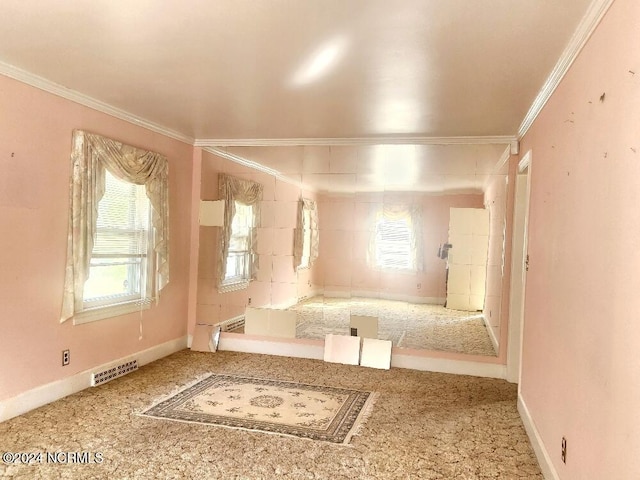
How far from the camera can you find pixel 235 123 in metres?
4.58

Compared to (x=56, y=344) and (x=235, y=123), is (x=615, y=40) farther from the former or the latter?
(x=56, y=344)

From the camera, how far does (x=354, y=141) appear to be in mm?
5070

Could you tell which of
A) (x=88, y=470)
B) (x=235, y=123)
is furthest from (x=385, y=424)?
(x=235, y=123)

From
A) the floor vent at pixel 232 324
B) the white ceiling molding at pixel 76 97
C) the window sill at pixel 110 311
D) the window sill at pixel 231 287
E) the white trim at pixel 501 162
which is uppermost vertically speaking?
the white ceiling molding at pixel 76 97

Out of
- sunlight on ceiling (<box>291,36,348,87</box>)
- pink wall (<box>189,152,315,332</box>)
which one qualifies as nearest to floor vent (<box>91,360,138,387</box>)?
pink wall (<box>189,152,315,332</box>)

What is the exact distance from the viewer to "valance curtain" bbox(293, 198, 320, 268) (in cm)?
527

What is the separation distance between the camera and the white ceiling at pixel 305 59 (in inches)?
89.1

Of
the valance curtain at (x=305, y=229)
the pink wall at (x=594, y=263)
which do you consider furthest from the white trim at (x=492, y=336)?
the valance curtain at (x=305, y=229)

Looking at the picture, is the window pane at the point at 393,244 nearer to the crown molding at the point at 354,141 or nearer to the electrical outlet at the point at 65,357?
the crown molding at the point at 354,141

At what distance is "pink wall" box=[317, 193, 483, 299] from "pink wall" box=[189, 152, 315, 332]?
26 centimetres

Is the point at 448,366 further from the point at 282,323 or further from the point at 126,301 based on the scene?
the point at 126,301

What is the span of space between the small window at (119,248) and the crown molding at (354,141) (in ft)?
3.90

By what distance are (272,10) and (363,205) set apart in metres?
3.07

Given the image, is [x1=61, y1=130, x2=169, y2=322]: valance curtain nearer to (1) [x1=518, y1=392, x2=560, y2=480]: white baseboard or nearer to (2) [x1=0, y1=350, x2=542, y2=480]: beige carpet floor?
(2) [x1=0, y1=350, x2=542, y2=480]: beige carpet floor
